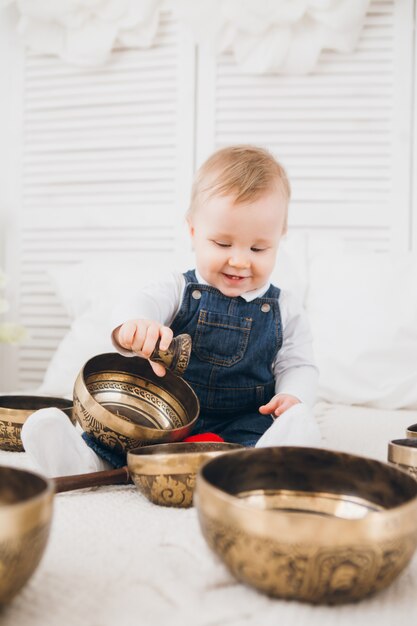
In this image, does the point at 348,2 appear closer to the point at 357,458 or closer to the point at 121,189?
the point at 121,189

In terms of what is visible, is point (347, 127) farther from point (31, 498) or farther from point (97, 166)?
point (31, 498)

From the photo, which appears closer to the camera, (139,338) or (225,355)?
(139,338)

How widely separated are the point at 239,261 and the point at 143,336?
0.29 meters

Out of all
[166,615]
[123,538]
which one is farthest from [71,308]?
[166,615]

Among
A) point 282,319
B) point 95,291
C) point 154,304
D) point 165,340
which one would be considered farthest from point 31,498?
point 95,291

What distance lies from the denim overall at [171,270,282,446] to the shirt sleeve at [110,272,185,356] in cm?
2

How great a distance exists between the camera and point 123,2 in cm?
241

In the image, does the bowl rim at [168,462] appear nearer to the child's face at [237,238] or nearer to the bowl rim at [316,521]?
the bowl rim at [316,521]

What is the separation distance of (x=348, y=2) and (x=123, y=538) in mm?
2090

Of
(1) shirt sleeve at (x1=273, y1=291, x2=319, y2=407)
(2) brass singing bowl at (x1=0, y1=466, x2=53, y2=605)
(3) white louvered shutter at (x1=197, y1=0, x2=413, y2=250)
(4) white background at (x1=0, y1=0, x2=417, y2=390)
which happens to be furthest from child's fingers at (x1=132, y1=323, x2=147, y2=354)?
(3) white louvered shutter at (x1=197, y1=0, x2=413, y2=250)

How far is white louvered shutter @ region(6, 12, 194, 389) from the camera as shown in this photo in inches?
100

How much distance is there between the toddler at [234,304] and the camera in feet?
3.99

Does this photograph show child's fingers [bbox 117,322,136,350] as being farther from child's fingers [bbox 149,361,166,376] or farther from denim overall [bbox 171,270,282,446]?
denim overall [bbox 171,270,282,446]

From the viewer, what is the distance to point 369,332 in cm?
185
